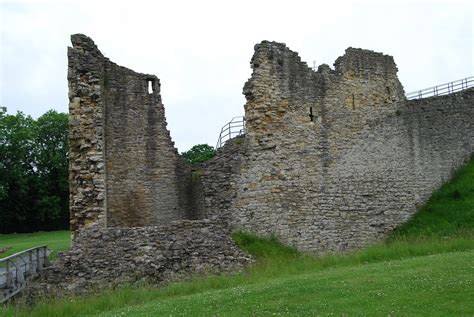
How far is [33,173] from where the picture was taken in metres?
54.9

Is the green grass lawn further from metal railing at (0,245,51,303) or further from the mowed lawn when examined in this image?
metal railing at (0,245,51,303)

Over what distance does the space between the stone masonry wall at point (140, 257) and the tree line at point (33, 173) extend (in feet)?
114

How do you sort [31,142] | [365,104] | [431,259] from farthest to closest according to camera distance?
[31,142] → [365,104] → [431,259]

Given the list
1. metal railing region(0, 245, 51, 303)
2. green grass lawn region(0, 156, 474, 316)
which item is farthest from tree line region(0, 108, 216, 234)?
green grass lawn region(0, 156, 474, 316)

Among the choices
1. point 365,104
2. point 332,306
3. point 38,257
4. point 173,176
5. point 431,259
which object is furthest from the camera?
point 365,104

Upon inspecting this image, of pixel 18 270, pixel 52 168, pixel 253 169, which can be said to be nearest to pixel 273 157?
pixel 253 169

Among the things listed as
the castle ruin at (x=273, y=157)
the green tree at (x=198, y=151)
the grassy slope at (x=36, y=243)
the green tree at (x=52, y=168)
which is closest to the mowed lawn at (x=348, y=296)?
the castle ruin at (x=273, y=157)

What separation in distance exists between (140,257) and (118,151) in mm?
4805

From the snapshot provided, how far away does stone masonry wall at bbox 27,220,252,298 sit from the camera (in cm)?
1544

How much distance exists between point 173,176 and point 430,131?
10.6m

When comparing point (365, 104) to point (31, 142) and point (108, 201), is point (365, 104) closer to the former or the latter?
point (108, 201)

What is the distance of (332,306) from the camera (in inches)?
422

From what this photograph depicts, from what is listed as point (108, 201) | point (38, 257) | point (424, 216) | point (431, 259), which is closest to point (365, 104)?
point (424, 216)

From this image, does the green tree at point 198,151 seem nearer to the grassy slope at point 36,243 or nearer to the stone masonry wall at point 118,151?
the grassy slope at point 36,243
